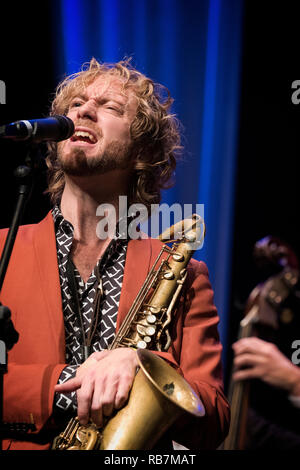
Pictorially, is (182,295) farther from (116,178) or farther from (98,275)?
(116,178)

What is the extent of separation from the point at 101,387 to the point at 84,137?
127cm

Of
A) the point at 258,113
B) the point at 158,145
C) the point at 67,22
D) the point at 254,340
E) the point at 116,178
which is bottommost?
the point at 254,340

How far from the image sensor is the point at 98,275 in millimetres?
2238

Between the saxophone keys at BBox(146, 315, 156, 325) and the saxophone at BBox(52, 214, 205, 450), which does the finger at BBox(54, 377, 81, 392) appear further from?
the saxophone keys at BBox(146, 315, 156, 325)

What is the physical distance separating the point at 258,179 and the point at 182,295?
2.08m

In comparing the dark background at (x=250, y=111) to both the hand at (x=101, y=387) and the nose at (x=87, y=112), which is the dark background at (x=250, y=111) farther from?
the hand at (x=101, y=387)

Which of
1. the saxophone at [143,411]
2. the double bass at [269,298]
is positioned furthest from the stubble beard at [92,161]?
the double bass at [269,298]

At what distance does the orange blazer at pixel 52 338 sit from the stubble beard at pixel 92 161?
0.87 ft

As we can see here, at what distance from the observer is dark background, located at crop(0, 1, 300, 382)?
3.22 m

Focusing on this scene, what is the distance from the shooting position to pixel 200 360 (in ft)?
6.95

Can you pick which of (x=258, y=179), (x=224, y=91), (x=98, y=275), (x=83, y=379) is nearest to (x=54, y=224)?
(x=98, y=275)

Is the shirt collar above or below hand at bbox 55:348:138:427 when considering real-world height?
above

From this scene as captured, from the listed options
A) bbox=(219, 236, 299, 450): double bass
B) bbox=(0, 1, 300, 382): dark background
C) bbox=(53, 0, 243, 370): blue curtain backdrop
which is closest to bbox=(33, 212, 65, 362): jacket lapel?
bbox=(0, 1, 300, 382): dark background

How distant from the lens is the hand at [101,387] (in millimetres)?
1716
